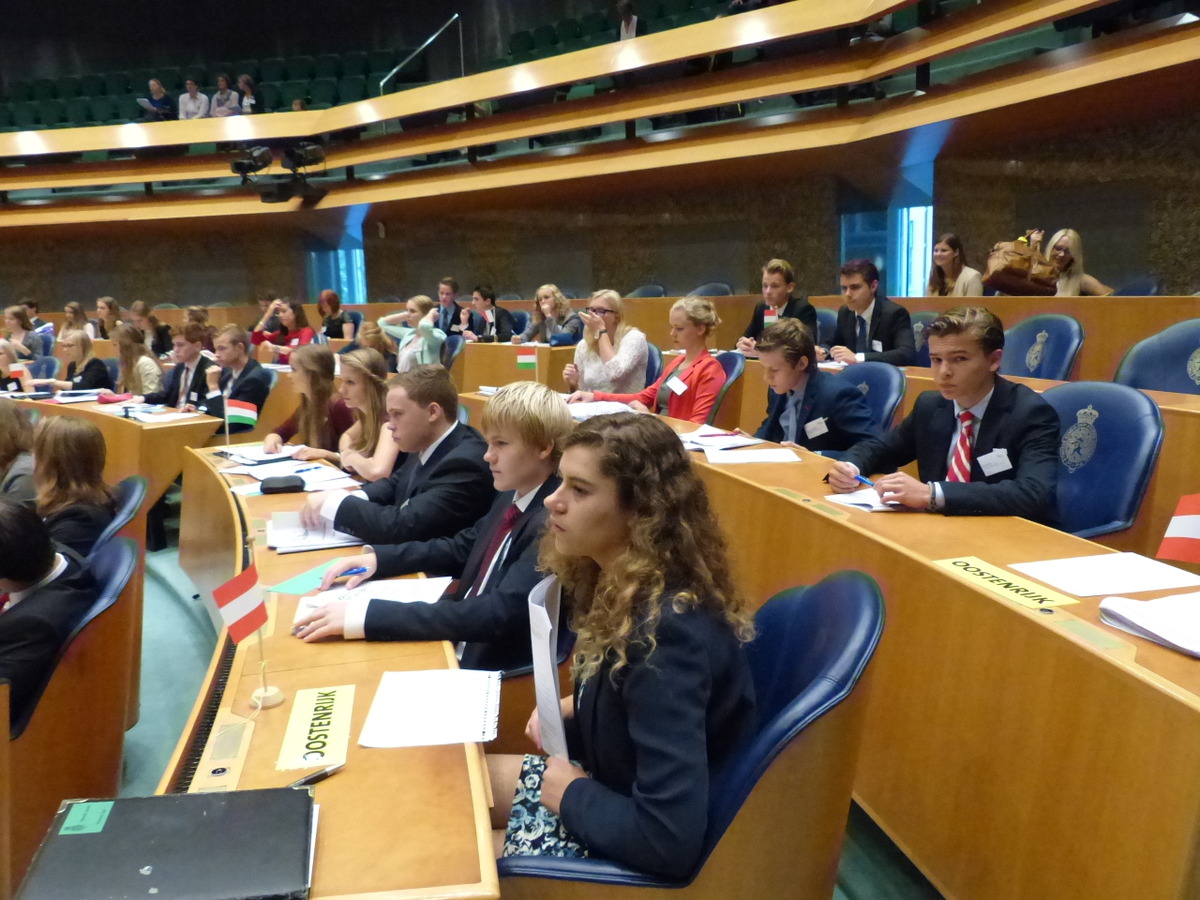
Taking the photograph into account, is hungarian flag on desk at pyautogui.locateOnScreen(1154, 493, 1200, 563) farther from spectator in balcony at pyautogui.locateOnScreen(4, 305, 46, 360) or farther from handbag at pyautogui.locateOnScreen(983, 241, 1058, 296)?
spectator in balcony at pyautogui.locateOnScreen(4, 305, 46, 360)

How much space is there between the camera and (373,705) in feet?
4.41

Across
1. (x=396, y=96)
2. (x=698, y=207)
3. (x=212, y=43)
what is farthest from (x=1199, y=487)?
(x=212, y=43)

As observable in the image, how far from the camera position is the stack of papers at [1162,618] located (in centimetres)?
128

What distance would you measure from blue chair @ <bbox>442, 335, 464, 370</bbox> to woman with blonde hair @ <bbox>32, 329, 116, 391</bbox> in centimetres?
244

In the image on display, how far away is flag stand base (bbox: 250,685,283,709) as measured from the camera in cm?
135

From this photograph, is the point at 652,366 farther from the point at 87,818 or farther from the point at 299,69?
the point at 299,69

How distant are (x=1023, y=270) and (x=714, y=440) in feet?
9.97

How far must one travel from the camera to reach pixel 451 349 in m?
7.22

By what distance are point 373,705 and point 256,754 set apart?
19 centimetres

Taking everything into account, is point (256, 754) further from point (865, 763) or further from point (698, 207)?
point (698, 207)

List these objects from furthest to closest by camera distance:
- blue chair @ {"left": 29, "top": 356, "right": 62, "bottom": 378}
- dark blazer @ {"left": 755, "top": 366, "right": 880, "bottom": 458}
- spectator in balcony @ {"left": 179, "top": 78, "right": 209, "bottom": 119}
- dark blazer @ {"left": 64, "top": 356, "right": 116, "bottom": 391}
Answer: spectator in balcony @ {"left": 179, "top": 78, "right": 209, "bottom": 119}
blue chair @ {"left": 29, "top": 356, "right": 62, "bottom": 378}
dark blazer @ {"left": 64, "top": 356, "right": 116, "bottom": 391}
dark blazer @ {"left": 755, "top": 366, "right": 880, "bottom": 458}

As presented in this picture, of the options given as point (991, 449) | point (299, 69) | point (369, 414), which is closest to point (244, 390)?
point (369, 414)

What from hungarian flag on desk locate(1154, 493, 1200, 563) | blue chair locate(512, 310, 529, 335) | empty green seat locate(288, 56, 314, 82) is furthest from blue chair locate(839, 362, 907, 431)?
empty green seat locate(288, 56, 314, 82)

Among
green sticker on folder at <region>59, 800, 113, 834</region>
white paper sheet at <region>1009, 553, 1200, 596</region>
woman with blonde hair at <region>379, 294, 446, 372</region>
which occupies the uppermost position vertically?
woman with blonde hair at <region>379, 294, 446, 372</region>
